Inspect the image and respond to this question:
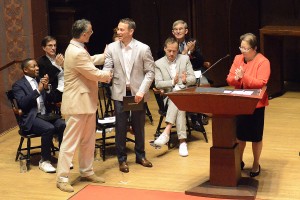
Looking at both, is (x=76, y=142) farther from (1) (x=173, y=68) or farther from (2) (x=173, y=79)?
(1) (x=173, y=68)

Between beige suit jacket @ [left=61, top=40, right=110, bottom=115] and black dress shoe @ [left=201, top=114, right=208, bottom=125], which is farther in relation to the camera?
black dress shoe @ [left=201, top=114, right=208, bottom=125]

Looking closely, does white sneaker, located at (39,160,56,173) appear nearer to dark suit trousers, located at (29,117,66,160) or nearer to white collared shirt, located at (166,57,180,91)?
dark suit trousers, located at (29,117,66,160)

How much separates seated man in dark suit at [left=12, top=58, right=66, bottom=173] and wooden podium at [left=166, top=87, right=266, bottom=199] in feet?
5.59

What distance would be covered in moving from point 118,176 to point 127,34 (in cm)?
152

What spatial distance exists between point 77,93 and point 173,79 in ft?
5.29

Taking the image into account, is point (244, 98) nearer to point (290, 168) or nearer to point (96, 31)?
point (290, 168)

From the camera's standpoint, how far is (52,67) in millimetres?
8398

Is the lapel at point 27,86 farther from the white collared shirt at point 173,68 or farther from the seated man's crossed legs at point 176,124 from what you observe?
the white collared shirt at point 173,68

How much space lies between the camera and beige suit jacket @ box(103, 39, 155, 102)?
7.49 meters

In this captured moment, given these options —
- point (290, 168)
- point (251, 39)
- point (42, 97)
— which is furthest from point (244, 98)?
point (42, 97)

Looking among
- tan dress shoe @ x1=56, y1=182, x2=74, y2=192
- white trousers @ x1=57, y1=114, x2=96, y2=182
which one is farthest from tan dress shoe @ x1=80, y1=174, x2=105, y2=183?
tan dress shoe @ x1=56, y1=182, x2=74, y2=192

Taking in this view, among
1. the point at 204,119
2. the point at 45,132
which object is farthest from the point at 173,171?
the point at 204,119

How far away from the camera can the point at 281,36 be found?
34.2 feet

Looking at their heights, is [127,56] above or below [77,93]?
above
